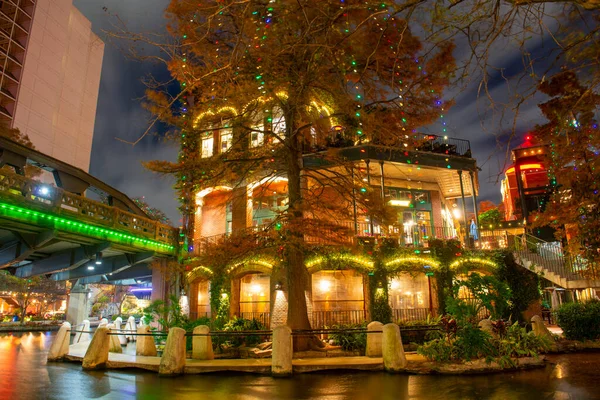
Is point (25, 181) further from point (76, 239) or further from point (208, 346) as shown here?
point (208, 346)

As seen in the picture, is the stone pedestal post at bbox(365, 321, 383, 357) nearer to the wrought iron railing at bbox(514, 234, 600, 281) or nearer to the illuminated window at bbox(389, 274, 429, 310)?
the illuminated window at bbox(389, 274, 429, 310)

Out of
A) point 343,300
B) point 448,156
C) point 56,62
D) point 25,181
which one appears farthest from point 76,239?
point 56,62

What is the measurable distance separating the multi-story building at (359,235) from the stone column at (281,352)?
307 inches

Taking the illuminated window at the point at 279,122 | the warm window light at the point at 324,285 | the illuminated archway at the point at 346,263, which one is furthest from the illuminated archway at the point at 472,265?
the illuminated window at the point at 279,122

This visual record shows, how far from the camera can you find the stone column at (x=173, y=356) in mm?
12039

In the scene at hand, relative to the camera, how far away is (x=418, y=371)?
37.9 ft

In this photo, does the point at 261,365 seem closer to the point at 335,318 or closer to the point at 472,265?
the point at 335,318

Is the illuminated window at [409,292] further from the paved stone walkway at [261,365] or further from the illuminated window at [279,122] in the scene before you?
the illuminated window at [279,122]

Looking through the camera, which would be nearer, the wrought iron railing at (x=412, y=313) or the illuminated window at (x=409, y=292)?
the wrought iron railing at (x=412, y=313)

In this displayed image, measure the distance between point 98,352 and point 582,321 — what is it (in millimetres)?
17657

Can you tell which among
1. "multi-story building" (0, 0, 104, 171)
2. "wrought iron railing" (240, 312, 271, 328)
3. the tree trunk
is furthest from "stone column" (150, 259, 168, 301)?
"multi-story building" (0, 0, 104, 171)

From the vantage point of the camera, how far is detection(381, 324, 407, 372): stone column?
11828 millimetres

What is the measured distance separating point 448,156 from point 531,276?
762 centimetres

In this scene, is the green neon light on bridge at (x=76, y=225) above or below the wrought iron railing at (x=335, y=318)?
above
